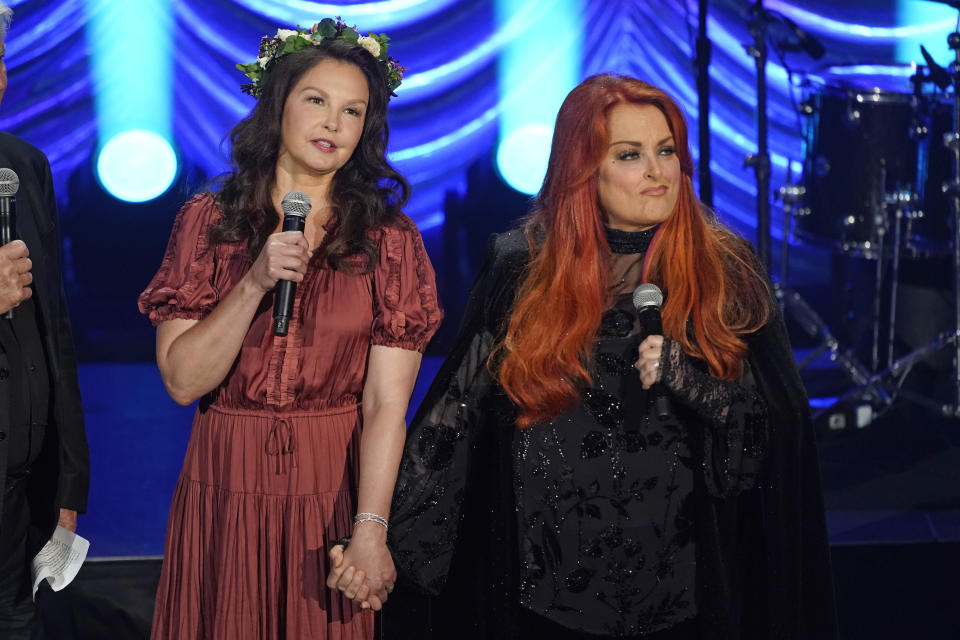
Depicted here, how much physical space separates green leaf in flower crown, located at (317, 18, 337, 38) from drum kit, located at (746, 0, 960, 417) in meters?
3.13

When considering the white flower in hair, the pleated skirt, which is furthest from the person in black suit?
the white flower in hair

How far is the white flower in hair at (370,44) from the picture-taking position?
2186 mm

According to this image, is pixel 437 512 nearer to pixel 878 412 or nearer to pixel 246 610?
pixel 246 610

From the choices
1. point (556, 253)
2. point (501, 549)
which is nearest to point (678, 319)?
point (556, 253)

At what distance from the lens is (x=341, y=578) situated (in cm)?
196

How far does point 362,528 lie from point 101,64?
4.97m

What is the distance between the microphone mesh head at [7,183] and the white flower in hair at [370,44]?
2.44 ft

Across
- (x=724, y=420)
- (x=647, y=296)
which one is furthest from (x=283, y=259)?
(x=724, y=420)

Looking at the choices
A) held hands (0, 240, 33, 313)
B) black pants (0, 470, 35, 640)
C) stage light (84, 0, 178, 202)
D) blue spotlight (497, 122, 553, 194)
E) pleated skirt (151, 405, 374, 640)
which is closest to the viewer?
held hands (0, 240, 33, 313)

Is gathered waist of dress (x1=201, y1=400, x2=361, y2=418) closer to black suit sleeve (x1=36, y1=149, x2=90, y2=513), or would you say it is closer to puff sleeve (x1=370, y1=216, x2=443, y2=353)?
puff sleeve (x1=370, y1=216, x2=443, y2=353)

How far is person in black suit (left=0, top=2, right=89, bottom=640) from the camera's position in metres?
2.10

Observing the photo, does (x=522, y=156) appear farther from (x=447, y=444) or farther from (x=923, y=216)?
(x=447, y=444)

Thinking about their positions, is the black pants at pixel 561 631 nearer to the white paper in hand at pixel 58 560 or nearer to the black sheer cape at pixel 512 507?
the black sheer cape at pixel 512 507

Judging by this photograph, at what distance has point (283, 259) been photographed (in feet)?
6.18
